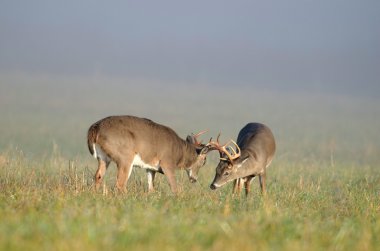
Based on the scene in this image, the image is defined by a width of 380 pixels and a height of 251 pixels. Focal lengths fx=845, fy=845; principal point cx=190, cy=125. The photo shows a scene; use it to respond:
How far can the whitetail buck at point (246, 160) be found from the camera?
14523 millimetres

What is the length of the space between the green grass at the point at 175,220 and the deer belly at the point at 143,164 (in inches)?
13.8

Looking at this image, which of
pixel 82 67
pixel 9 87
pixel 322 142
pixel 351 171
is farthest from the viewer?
pixel 82 67

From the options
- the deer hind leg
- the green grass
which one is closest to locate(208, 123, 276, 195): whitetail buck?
the deer hind leg

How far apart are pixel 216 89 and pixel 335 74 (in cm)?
3513

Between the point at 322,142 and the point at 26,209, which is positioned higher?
the point at 26,209

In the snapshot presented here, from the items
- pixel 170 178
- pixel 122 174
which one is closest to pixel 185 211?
pixel 122 174

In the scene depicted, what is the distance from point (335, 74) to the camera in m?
131

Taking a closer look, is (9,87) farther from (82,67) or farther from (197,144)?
(197,144)

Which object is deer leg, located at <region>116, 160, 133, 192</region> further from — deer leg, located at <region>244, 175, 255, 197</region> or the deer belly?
deer leg, located at <region>244, 175, 255, 197</region>

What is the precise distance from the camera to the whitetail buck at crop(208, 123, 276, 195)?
47.6 ft

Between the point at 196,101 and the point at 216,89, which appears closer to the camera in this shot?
the point at 196,101

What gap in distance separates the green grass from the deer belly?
352 mm

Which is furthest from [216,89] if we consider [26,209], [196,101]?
[26,209]

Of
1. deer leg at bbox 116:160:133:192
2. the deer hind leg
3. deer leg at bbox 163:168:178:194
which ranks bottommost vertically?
the deer hind leg
